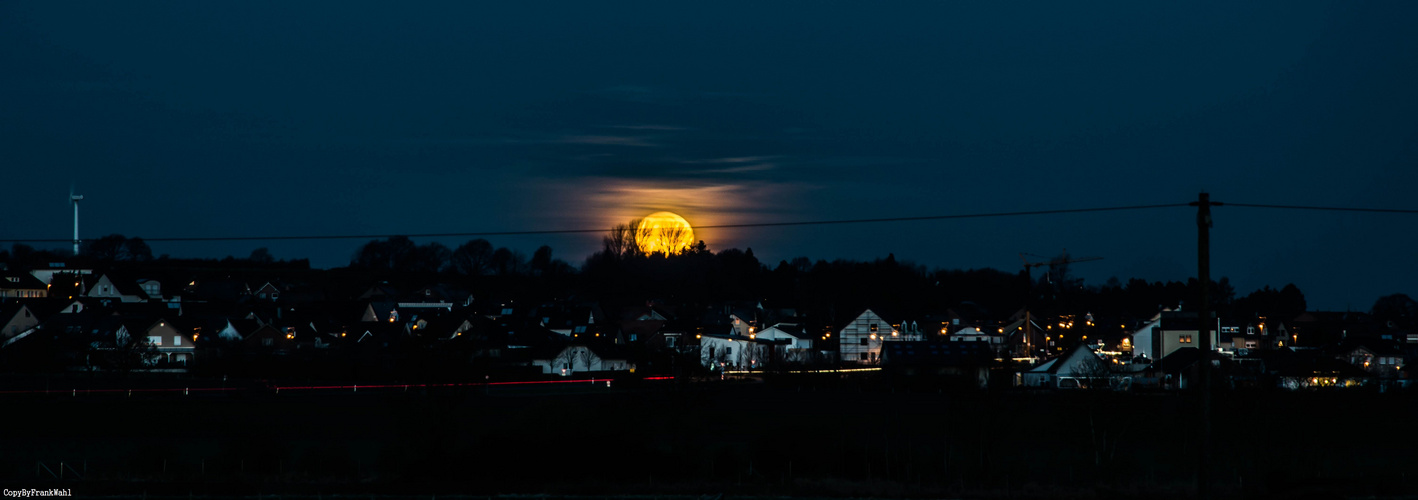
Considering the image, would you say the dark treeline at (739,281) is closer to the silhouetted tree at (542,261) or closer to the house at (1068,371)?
the silhouetted tree at (542,261)

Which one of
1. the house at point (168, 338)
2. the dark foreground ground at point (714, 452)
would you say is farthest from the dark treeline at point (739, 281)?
the dark foreground ground at point (714, 452)

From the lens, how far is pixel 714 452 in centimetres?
2991

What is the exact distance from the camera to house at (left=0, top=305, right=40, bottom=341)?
86.5 metres

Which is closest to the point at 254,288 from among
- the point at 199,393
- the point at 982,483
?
the point at 199,393

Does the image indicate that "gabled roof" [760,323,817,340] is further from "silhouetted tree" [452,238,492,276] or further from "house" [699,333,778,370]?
"silhouetted tree" [452,238,492,276]

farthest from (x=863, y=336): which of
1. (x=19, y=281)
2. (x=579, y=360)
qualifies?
(x=19, y=281)

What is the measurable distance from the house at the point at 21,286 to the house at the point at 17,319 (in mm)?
22828

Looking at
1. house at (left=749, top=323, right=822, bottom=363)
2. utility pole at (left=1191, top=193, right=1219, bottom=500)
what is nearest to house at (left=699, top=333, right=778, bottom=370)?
house at (left=749, top=323, right=822, bottom=363)

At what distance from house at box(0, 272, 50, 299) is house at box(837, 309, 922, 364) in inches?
3192

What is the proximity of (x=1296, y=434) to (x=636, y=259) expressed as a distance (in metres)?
104

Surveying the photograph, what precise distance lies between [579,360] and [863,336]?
29496mm

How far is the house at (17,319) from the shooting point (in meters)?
86.5

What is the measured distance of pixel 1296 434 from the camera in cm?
3244

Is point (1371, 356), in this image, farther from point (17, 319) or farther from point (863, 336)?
point (17, 319)
